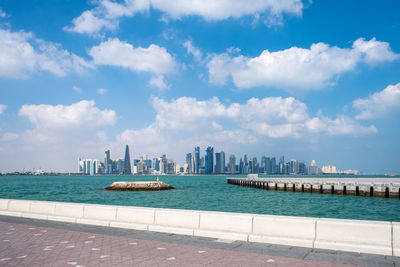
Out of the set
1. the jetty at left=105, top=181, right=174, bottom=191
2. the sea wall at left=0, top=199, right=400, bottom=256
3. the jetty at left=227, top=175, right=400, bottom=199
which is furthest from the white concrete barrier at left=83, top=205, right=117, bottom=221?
the jetty at left=105, top=181, right=174, bottom=191

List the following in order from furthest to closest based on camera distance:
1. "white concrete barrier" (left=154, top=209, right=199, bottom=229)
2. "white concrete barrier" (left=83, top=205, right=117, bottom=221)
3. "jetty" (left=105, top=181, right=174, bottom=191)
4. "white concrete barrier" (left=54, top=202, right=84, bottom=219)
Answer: "jetty" (left=105, top=181, right=174, bottom=191) < "white concrete barrier" (left=54, top=202, right=84, bottom=219) < "white concrete barrier" (left=83, top=205, right=117, bottom=221) < "white concrete barrier" (left=154, top=209, right=199, bottom=229)

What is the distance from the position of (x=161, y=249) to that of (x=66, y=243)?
3139 millimetres

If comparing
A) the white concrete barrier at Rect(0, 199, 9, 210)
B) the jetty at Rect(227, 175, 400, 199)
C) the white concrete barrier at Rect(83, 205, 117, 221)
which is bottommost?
the jetty at Rect(227, 175, 400, 199)

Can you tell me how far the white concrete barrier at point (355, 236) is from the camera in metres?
9.02

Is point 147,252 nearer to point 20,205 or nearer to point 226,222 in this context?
point 226,222

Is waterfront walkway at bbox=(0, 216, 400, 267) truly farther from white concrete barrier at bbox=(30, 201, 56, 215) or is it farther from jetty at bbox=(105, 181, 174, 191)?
jetty at bbox=(105, 181, 174, 191)

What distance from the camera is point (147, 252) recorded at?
9156 millimetres

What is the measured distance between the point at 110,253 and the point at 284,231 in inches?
209

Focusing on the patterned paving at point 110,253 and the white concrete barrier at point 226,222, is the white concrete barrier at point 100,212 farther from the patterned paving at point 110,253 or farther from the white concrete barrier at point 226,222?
the white concrete barrier at point 226,222

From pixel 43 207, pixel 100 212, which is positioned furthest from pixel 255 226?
pixel 43 207

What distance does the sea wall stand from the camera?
9211 mm

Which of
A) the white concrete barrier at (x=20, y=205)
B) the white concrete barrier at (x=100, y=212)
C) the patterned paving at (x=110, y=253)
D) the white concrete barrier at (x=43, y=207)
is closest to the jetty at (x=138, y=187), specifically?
the white concrete barrier at (x=20, y=205)

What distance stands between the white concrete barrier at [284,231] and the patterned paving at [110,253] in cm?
156

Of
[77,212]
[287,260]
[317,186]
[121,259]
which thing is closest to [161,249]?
[121,259]
